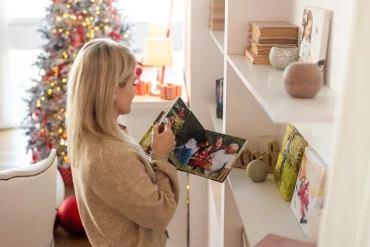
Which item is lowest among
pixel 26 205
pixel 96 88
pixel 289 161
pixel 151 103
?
pixel 26 205

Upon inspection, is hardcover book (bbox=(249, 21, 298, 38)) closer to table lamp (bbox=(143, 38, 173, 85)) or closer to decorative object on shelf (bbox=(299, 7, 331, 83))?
decorative object on shelf (bbox=(299, 7, 331, 83))

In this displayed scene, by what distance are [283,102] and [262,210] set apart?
0.60 metres

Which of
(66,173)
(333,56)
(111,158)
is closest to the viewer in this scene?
(333,56)

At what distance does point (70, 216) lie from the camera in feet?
10.5

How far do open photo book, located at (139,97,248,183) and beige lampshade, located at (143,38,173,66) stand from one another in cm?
129

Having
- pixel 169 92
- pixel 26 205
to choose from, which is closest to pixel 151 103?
pixel 169 92

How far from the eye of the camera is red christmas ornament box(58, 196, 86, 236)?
3.20 metres

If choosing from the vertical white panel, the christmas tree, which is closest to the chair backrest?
the christmas tree

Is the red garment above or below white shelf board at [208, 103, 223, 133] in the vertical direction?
above

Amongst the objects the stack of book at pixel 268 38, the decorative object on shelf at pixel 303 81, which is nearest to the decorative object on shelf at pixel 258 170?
the stack of book at pixel 268 38

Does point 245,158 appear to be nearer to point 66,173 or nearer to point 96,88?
point 96,88

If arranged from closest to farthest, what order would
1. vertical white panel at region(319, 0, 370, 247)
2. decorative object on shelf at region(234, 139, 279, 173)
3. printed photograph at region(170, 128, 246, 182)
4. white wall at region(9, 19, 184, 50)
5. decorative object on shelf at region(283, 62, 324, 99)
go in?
1. vertical white panel at region(319, 0, 370, 247)
2. decorative object on shelf at region(283, 62, 324, 99)
3. printed photograph at region(170, 128, 246, 182)
4. decorative object on shelf at region(234, 139, 279, 173)
5. white wall at region(9, 19, 184, 50)

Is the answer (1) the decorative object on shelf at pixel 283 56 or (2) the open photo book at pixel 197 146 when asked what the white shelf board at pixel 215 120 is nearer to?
(2) the open photo book at pixel 197 146

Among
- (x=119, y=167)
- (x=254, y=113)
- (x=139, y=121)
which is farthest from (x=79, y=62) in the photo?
(x=139, y=121)
